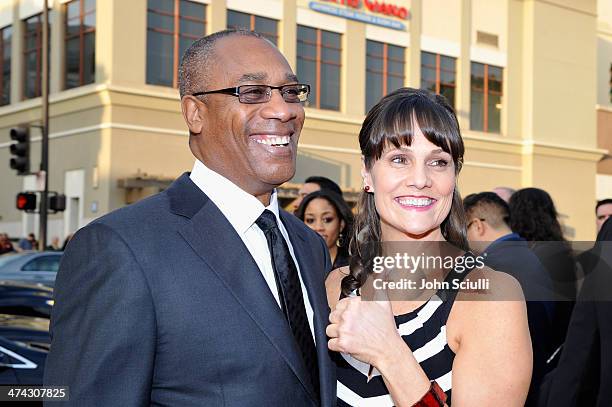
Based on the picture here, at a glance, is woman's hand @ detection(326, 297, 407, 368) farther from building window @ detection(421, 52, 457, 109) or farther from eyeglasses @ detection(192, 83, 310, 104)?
building window @ detection(421, 52, 457, 109)

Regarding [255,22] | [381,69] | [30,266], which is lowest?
[30,266]

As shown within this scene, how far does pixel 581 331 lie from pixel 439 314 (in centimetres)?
153

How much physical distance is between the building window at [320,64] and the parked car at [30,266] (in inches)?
565

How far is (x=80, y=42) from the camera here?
22766 millimetres

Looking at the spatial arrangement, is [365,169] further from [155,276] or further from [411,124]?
[155,276]

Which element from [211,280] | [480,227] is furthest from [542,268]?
[211,280]

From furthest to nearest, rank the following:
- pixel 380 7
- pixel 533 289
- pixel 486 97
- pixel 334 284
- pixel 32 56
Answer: pixel 486 97 < pixel 380 7 < pixel 32 56 < pixel 533 289 < pixel 334 284

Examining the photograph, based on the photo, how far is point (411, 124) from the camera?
102 inches

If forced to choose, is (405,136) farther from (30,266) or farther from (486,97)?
(486,97)

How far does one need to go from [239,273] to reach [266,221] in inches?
11.6

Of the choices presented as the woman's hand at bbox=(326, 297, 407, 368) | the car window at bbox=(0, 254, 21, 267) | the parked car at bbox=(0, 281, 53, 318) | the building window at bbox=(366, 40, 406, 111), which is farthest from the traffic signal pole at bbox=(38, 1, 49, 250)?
the woman's hand at bbox=(326, 297, 407, 368)

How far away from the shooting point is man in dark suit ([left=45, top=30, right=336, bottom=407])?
2.21 m

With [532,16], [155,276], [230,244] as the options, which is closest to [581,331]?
[230,244]

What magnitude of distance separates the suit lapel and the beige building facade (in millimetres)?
18892
